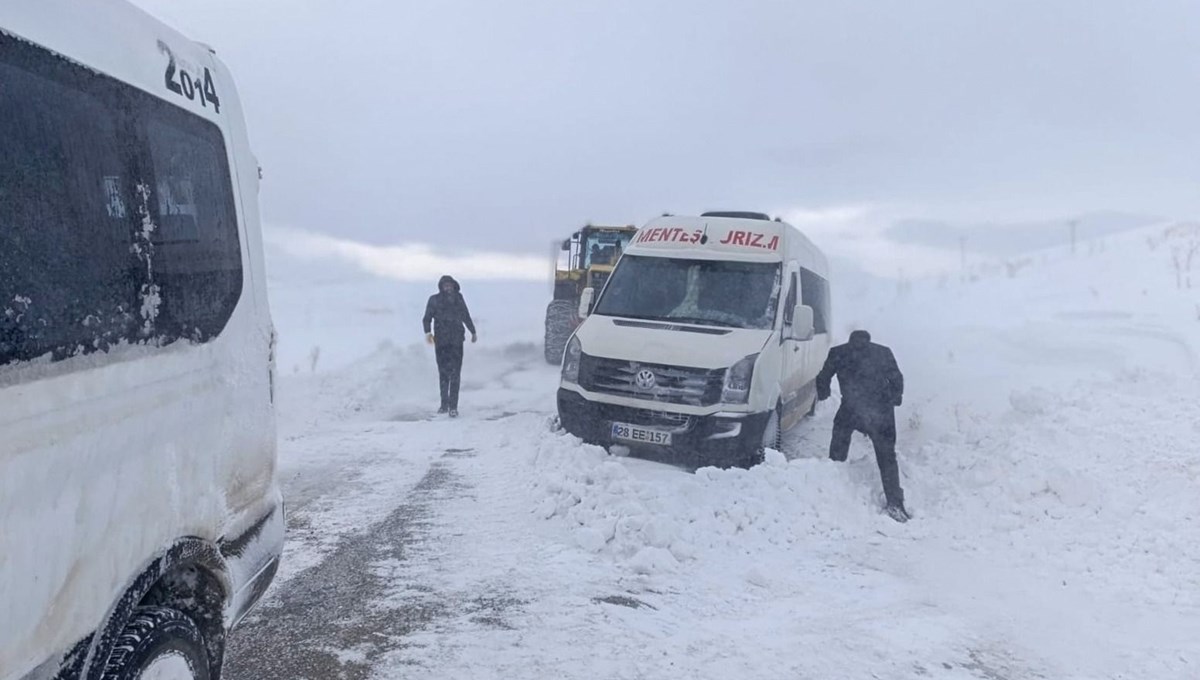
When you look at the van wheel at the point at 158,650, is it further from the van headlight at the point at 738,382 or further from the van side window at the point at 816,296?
the van side window at the point at 816,296

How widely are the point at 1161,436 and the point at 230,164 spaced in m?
8.89

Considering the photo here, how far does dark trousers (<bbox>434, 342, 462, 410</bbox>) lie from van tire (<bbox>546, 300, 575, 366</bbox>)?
607 cm

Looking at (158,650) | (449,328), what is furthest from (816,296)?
(158,650)

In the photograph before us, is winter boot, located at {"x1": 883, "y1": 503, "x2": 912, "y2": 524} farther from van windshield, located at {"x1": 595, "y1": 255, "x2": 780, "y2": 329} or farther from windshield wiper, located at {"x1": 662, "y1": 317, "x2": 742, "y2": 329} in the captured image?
windshield wiper, located at {"x1": 662, "y1": 317, "x2": 742, "y2": 329}

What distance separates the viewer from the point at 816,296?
35.9 ft

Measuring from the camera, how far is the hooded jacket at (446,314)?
1147 cm

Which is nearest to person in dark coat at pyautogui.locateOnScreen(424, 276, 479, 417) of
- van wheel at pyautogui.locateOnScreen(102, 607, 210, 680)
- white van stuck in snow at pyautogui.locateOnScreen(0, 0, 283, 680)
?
white van stuck in snow at pyautogui.locateOnScreen(0, 0, 283, 680)

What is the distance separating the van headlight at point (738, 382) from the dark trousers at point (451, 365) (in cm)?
533

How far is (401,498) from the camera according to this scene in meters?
7.01

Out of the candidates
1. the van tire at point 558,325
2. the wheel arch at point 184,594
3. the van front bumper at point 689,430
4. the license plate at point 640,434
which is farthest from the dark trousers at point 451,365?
the wheel arch at point 184,594

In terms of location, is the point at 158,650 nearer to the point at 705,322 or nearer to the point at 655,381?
the point at 655,381

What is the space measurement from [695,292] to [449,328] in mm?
4399

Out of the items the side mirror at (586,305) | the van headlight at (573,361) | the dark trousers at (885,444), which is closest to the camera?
the dark trousers at (885,444)

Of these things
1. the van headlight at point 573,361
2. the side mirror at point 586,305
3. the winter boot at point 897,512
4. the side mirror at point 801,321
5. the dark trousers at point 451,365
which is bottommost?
the winter boot at point 897,512
